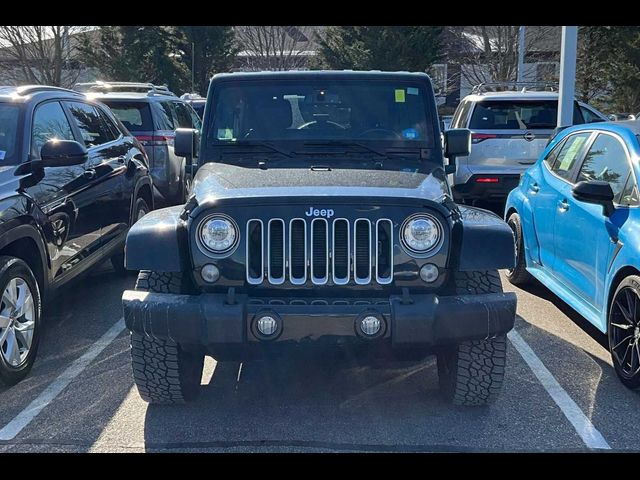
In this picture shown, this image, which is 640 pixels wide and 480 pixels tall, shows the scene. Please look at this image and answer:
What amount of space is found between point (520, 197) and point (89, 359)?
4083mm

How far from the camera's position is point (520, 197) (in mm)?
6508

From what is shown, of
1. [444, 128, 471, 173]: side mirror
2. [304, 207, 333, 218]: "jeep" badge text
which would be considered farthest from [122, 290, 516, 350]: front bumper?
[444, 128, 471, 173]: side mirror

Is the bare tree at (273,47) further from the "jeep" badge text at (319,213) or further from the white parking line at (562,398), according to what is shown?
the "jeep" badge text at (319,213)

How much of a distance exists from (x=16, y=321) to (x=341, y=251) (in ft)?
7.14

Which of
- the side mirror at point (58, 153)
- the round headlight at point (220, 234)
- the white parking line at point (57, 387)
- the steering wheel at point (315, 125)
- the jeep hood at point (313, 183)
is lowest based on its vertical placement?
the white parking line at point (57, 387)

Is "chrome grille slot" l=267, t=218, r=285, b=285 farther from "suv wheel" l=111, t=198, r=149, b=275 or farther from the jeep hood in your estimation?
"suv wheel" l=111, t=198, r=149, b=275

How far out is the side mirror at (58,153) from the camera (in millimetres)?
4836

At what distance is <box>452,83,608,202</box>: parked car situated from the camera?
915cm

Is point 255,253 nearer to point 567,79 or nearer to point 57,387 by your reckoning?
point 57,387

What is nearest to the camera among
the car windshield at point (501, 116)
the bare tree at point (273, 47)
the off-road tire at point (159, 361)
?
the off-road tire at point (159, 361)

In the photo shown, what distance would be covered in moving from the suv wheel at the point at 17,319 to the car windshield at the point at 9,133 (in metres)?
0.83

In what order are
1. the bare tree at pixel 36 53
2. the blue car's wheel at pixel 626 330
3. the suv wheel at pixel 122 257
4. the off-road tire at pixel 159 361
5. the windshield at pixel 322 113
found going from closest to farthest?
the off-road tire at pixel 159 361 → the blue car's wheel at pixel 626 330 → the windshield at pixel 322 113 → the suv wheel at pixel 122 257 → the bare tree at pixel 36 53

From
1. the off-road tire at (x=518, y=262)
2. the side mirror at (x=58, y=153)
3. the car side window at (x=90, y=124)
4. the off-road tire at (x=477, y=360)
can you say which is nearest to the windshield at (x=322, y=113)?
the side mirror at (x=58, y=153)
